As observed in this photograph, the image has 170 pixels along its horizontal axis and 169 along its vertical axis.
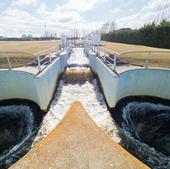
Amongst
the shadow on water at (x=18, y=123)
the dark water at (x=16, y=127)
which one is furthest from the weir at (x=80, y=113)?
the dark water at (x=16, y=127)

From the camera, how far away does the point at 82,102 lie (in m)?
8.25

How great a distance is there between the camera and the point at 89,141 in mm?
5195

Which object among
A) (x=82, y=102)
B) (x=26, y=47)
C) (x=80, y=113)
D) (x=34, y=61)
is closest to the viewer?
(x=80, y=113)

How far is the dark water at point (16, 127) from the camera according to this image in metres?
6.21

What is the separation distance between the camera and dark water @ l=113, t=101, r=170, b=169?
5.29m

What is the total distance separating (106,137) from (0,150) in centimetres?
382

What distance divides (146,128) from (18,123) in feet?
17.7

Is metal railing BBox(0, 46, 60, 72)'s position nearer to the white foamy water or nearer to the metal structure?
the metal structure

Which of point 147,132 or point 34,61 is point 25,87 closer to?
point 34,61

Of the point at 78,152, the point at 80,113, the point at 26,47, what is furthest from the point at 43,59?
the point at 26,47

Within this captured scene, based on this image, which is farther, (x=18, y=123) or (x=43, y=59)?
(x=43, y=59)

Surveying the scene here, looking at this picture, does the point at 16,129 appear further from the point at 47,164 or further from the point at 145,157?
the point at 145,157

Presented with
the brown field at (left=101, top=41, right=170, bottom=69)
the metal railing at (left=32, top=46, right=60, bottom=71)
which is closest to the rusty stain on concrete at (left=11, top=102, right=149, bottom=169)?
the metal railing at (left=32, top=46, right=60, bottom=71)

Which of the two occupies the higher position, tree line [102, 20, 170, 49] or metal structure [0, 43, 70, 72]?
tree line [102, 20, 170, 49]
